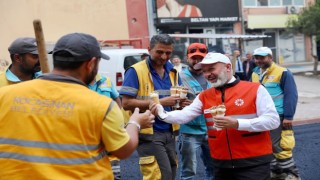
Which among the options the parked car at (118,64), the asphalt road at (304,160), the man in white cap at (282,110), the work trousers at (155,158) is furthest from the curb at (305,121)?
the work trousers at (155,158)

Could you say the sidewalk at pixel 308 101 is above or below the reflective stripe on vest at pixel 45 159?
below

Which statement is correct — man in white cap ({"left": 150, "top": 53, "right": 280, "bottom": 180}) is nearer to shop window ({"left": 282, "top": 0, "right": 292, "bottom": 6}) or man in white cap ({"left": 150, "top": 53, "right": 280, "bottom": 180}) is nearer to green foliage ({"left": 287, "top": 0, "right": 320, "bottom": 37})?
green foliage ({"left": 287, "top": 0, "right": 320, "bottom": 37})

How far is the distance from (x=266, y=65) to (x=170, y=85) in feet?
6.70

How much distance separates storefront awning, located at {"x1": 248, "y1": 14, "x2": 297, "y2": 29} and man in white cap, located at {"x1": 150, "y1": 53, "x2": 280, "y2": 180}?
25691 mm

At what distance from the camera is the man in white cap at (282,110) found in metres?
5.76

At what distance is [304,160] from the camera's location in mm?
Answer: 6980

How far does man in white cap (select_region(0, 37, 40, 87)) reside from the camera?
3990 millimetres

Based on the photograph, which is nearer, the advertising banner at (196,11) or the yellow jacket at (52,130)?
the yellow jacket at (52,130)

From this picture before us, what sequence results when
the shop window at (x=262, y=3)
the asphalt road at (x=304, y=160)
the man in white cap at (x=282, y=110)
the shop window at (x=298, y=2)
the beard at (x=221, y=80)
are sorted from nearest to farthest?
the beard at (x=221, y=80)
the man in white cap at (x=282, y=110)
the asphalt road at (x=304, y=160)
the shop window at (x=262, y=3)
the shop window at (x=298, y=2)

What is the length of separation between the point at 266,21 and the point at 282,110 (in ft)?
81.3

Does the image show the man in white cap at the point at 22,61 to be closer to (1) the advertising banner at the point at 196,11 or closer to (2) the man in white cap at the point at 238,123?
(2) the man in white cap at the point at 238,123

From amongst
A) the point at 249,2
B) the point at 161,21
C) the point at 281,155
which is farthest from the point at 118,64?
Answer: the point at 249,2

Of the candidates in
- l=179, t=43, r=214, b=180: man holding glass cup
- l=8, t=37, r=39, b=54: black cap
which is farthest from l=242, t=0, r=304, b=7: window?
l=8, t=37, r=39, b=54: black cap

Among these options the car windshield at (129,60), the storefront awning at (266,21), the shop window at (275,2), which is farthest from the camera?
the shop window at (275,2)
